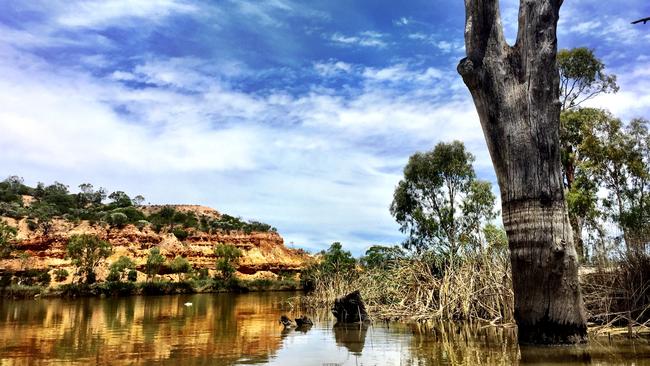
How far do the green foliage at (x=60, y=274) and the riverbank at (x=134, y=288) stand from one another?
17.6 feet

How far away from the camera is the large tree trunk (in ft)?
21.0

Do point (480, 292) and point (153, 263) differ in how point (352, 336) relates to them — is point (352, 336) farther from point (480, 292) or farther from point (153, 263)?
point (153, 263)

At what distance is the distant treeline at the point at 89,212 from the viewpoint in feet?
179

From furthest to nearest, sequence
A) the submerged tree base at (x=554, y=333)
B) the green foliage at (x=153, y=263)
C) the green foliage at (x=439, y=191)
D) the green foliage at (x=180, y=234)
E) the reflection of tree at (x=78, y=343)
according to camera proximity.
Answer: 1. the green foliage at (x=180, y=234)
2. the green foliage at (x=153, y=263)
3. the green foliage at (x=439, y=191)
4. the reflection of tree at (x=78, y=343)
5. the submerged tree base at (x=554, y=333)

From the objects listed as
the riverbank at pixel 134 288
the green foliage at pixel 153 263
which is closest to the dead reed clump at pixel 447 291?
the riverbank at pixel 134 288

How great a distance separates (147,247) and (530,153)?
2091 inches

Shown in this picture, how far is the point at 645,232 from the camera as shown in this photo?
8.54m

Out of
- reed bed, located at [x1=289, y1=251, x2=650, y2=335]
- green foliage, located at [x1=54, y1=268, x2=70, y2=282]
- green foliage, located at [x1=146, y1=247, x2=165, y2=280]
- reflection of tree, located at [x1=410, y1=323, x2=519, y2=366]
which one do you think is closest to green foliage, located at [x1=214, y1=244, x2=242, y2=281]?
green foliage, located at [x1=146, y1=247, x2=165, y2=280]

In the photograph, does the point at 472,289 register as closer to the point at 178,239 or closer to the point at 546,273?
the point at 546,273

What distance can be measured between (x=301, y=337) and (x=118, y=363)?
12.9 ft

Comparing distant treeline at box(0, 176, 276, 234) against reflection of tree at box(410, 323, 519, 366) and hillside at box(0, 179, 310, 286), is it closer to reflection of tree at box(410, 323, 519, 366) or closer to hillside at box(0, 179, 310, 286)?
hillside at box(0, 179, 310, 286)

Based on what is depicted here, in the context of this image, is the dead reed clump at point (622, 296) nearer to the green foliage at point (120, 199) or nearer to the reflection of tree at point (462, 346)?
the reflection of tree at point (462, 346)

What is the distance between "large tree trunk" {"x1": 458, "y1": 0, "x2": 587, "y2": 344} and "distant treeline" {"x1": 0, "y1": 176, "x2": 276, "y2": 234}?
179 feet

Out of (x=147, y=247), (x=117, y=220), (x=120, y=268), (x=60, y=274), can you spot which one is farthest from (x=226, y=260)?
(x=117, y=220)
